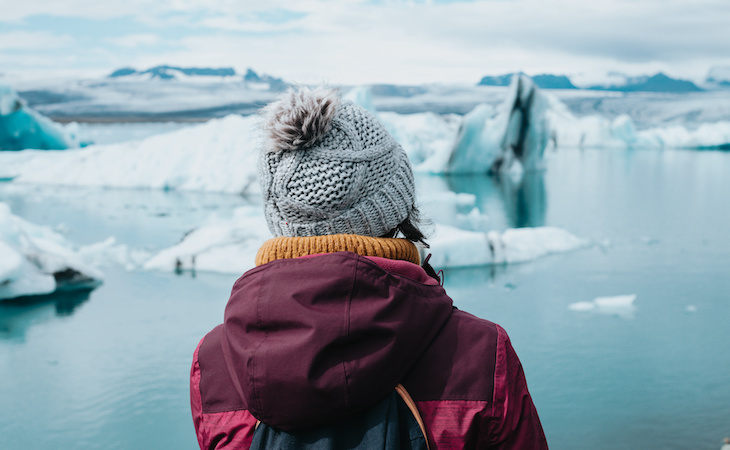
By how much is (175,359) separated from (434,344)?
3.11 meters

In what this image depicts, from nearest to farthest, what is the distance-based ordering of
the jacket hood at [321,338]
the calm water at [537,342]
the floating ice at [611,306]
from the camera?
the jacket hood at [321,338]
the calm water at [537,342]
the floating ice at [611,306]

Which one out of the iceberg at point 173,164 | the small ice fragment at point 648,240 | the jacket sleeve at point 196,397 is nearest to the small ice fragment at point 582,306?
the small ice fragment at point 648,240

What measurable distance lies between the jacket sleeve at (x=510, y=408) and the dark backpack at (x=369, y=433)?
96 mm

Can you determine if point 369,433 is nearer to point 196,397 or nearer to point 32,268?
point 196,397

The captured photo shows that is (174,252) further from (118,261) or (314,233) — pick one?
(314,233)

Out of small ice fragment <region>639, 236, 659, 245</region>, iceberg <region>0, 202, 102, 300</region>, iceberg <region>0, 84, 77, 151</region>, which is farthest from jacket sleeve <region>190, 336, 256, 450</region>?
iceberg <region>0, 84, 77, 151</region>

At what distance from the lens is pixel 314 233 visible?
831mm

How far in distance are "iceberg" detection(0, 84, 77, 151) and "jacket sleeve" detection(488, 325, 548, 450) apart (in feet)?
55.4

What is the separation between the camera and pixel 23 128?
1602cm

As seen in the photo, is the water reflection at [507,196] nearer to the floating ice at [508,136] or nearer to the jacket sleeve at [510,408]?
the floating ice at [508,136]

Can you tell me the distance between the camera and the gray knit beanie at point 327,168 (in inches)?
30.2

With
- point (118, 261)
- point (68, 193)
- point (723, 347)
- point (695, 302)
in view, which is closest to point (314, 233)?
point (723, 347)

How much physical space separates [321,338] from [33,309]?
4.59m

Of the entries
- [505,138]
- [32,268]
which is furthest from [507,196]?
[32,268]
